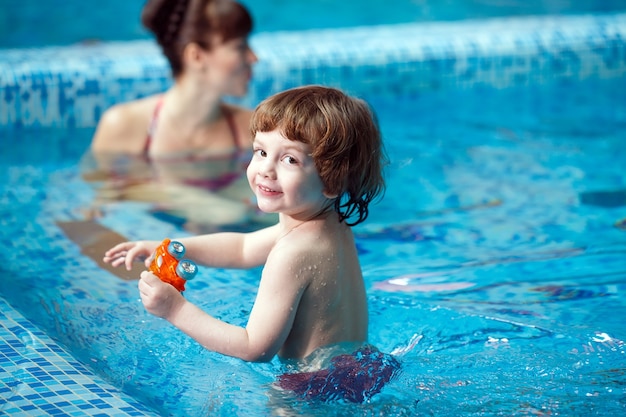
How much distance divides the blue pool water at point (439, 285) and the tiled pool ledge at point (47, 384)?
0.13 metres

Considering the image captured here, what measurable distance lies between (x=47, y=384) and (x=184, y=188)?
219 cm

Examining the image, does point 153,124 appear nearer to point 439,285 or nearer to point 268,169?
point 439,285

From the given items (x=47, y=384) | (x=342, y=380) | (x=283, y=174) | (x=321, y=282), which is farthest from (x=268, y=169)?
(x=47, y=384)

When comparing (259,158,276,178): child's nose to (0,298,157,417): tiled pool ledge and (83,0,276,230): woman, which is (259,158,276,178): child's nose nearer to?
(0,298,157,417): tiled pool ledge

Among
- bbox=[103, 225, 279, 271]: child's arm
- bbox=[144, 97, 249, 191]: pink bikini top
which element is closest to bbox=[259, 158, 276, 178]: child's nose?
bbox=[103, 225, 279, 271]: child's arm

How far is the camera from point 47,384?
7.72ft

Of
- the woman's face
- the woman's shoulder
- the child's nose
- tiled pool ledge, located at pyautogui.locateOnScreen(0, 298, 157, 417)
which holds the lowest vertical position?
tiled pool ledge, located at pyautogui.locateOnScreen(0, 298, 157, 417)

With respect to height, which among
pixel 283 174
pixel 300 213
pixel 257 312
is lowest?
pixel 257 312

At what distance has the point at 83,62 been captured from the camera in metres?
6.07

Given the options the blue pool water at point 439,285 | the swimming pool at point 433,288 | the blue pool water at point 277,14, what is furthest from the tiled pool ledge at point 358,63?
the blue pool water at point 277,14

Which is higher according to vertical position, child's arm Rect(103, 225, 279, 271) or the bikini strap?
child's arm Rect(103, 225, 279, 271)

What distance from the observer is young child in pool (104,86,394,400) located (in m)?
2.29

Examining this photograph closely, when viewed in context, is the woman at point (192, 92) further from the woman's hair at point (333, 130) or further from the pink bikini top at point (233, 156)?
the woman's hair at point (333, 130)

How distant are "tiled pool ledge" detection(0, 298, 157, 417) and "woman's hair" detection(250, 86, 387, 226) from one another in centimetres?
72
